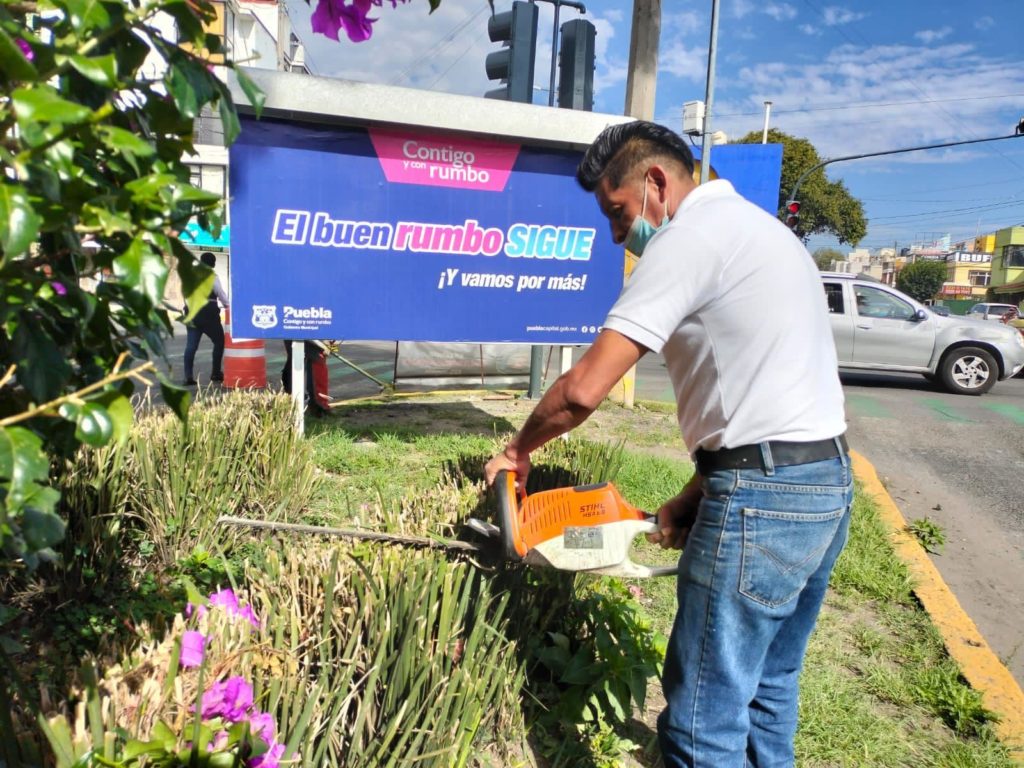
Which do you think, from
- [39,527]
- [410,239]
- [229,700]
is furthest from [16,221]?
[410,239]

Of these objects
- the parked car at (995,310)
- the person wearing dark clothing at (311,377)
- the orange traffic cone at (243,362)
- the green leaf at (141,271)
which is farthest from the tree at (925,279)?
the green leaf at (141,271)

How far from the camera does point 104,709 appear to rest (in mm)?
1338

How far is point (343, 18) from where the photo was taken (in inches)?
51.2

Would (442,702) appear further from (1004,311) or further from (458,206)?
(1004,311)

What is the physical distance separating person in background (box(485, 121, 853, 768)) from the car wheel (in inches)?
441

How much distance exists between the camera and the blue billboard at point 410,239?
5117mm

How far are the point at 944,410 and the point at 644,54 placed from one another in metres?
5.99

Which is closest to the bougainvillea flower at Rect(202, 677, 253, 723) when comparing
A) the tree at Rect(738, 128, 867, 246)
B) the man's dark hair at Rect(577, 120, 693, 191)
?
the man's dark hair at Rect(577, 120, 693, 191)

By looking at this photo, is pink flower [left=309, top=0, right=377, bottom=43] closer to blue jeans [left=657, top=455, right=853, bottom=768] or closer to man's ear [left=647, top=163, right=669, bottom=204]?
man's ear [left=647, top=163, right=669, bottom=204]

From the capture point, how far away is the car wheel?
37.7 ft

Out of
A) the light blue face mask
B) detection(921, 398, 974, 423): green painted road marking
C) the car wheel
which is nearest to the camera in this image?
the light blue face mask

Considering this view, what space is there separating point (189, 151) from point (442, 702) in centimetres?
133

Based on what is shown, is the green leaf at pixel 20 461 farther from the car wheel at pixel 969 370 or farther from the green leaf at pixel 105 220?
the car wheel at pixel 969 370

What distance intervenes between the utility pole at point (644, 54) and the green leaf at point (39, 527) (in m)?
7.13
